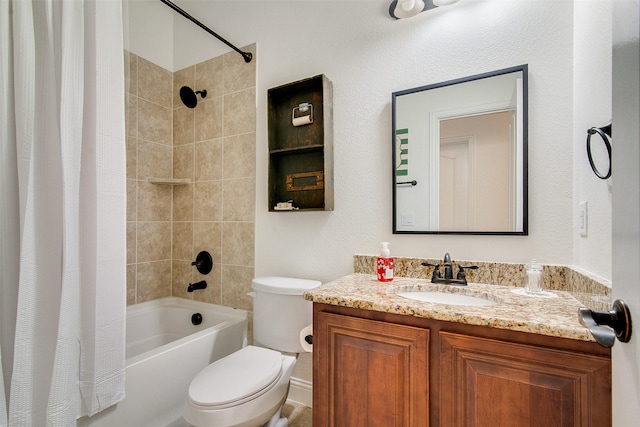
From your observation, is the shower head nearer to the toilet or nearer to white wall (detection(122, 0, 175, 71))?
white wall (detection(122, 0, 175, 71))

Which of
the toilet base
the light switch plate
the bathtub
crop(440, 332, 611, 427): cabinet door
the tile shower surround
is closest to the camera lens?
crop(440, 332, 611, 427): cabinet door

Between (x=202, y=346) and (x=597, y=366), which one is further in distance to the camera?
(x=202, y=346)

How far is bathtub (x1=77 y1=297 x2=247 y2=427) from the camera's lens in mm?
1290

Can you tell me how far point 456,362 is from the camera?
88cm

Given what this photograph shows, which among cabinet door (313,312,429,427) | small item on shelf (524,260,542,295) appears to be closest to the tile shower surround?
cabinet door (313,312,429,427)

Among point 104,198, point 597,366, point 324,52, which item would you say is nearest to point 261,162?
point 324,52

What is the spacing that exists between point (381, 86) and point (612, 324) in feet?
4.36

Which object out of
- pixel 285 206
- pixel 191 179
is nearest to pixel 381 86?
pixel 285 206

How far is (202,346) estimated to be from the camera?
1627mm

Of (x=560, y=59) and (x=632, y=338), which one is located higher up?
(x=560, y=59)

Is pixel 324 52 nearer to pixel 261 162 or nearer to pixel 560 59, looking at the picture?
pixel 261 162

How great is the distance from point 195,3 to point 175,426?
2.76m

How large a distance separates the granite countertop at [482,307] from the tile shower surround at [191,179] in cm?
96

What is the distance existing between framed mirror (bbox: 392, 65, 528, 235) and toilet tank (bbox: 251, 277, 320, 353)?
2.00ft
